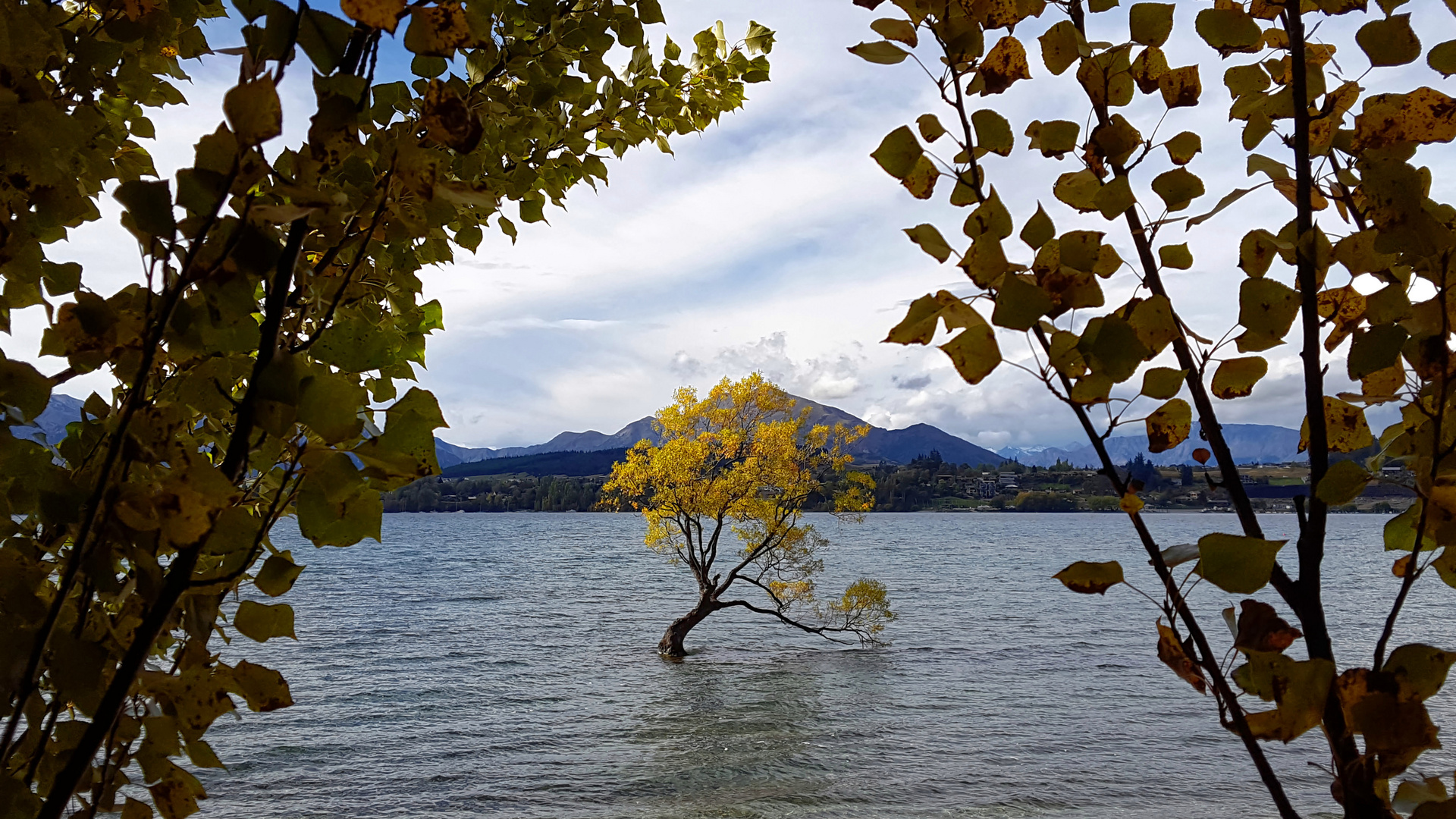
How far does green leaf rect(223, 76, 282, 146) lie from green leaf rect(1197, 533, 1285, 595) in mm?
584

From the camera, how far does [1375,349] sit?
0.56 meters

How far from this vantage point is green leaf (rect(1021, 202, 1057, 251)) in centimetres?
54

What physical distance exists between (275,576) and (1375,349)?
0.78 meters

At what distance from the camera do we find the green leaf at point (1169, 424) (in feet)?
2.15

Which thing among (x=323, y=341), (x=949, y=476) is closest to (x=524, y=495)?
(x=949, y=476)

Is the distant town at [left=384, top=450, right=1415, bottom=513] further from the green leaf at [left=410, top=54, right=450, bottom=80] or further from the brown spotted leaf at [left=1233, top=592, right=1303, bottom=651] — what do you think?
the brown spotted leaf at [left=1233, top=592, right=1303, bottom=651]

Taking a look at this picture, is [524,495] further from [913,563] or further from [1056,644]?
[1056,644]

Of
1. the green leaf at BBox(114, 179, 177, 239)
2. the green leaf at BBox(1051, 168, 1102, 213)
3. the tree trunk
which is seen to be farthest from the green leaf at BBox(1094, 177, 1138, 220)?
the tree trunk

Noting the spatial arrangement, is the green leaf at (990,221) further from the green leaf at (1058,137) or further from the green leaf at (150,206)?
the green leaf at (150,206)

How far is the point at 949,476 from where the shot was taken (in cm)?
10956

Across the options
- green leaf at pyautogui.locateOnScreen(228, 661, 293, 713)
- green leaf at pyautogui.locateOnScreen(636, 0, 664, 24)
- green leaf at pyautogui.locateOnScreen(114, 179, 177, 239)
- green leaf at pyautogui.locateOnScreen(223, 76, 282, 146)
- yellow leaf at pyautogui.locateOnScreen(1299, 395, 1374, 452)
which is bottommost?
green leaf at pyautogui.locateOnScreen(228, 661, 293, 713)

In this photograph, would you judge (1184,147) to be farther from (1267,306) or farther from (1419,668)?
(1419,668)

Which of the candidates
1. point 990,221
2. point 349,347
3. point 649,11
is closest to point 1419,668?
point 990,221

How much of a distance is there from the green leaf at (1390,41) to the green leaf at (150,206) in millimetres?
816
